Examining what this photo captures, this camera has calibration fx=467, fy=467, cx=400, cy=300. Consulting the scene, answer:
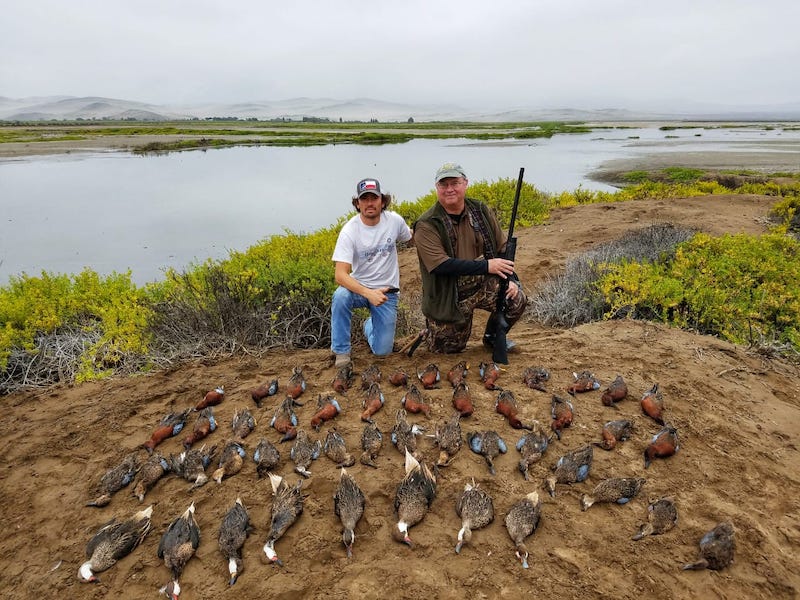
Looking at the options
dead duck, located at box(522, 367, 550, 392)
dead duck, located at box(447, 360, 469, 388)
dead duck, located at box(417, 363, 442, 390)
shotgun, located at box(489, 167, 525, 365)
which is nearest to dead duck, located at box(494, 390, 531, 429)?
dead duck, located at box(522, 367, 550, 392)

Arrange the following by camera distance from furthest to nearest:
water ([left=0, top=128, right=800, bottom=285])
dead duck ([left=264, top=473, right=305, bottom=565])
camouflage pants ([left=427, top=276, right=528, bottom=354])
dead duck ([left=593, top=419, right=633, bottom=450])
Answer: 1. water ([left=0, top=128, right=800, bottom=285])
2. camouflage pants ([left=427, top=276, right=528, bottom=354])
3. dead duck ([left=593, top=419, right=633, bottom=450])
4. dead duck ([left=264, top=473, right=305, bottom=565])

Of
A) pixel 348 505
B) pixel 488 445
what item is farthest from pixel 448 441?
pixel 348 505

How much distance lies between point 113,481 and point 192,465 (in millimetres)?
624

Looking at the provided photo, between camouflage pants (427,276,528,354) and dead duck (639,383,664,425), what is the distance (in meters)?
1.70

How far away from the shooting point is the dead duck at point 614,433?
3.84 meters

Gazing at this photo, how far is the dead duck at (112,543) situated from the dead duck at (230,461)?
540mm

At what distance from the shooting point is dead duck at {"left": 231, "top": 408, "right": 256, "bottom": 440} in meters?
4.27

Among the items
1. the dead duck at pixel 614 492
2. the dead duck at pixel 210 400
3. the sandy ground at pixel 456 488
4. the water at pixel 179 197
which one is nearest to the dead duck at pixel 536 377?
the sandy ground at pixel 456 488

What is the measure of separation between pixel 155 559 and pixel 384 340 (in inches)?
136

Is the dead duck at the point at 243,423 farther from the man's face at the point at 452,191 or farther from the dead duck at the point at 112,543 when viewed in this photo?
the man's face at the point at 452,191

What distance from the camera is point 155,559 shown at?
3.04m

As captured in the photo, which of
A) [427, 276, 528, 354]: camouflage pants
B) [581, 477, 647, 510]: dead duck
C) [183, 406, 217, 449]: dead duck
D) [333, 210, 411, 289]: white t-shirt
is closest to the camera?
[581, 477, 647, 510]: dead duck

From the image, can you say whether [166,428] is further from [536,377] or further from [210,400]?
[536,377]

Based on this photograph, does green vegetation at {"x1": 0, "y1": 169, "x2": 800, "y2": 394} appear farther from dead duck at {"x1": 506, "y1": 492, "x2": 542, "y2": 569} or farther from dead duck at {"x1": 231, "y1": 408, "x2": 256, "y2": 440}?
dead duck at {"x1": 506, "y1": 492, "x2": 542, "y2": 569}
